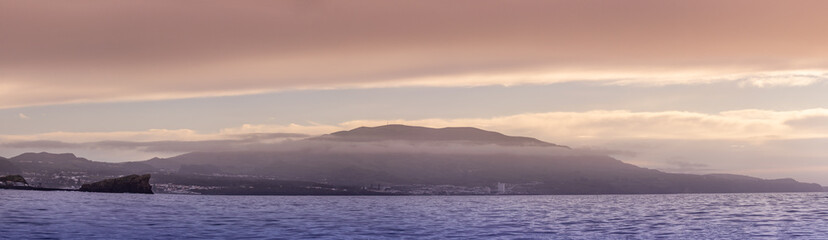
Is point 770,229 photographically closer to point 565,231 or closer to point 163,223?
point 565,231

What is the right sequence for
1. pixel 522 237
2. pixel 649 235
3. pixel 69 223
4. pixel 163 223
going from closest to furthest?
pixel 522 237 < pixel 649 235 < pixel 69 223 < pixel 163 223

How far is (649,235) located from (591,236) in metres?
7.20

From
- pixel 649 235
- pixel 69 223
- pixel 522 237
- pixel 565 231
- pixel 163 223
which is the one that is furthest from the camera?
pixel 163 223

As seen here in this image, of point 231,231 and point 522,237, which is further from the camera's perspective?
point 231,231

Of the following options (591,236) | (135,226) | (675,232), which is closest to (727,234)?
(675,232)

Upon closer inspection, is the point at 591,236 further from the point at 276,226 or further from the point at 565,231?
the point at 276,226

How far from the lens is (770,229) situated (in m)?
102

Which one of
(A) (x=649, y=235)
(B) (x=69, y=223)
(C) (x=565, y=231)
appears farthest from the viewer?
(B) (x=69, y=223)

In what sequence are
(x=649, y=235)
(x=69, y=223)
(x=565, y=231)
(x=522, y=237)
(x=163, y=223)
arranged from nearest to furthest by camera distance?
(x=522, y=237) < (x=649, y=235) < (x=565, y=231) < (x=69, y=223) < (x=163, y=223)

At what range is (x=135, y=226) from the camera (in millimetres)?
101000

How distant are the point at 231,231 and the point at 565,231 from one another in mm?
40103

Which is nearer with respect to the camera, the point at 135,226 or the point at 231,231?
the point at 231,231

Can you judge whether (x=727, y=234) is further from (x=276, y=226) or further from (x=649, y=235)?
(x=276, y=226)

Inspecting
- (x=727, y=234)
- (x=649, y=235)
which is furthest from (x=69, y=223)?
(x=727, y=234)
